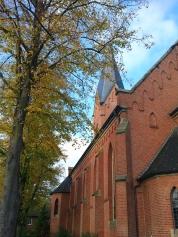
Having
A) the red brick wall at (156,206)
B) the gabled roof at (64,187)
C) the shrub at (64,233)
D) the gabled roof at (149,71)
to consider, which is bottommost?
the shrub at (64,233)

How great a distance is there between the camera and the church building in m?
13.7

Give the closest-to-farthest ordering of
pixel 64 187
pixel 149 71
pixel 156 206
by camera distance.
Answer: pixel 156 206 → pixel 149 71 → pixel 64 187

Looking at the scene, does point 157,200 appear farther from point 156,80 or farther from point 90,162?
point 90,162

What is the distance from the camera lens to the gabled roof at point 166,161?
549 inches

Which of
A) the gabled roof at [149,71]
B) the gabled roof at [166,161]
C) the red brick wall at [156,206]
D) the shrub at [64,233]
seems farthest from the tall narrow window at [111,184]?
the shrub at [64,233]

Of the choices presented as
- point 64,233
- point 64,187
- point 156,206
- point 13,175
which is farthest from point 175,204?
point 64,187

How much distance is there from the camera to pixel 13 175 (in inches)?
395

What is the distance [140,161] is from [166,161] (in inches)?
61.4

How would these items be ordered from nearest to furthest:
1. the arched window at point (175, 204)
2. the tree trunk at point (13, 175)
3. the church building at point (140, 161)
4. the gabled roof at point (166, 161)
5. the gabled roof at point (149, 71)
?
the tree trunk at point (13, 175)
the arched window at point (175, 204)
the church building at point (140, 161)
the gabled roof at point (166, 161)
the gabled roof at point (149, 71)

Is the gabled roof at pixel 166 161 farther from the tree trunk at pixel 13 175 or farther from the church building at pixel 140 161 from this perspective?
the tree trunk at pixel 13 175

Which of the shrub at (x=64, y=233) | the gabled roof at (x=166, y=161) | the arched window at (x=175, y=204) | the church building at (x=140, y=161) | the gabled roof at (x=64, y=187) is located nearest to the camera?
the arched window at (x=175, y=204)

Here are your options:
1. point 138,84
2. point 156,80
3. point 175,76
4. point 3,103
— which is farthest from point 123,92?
point 3,103

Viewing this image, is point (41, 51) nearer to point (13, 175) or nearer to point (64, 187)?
point (13, 175)

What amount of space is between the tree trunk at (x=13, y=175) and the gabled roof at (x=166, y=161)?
678 cm
